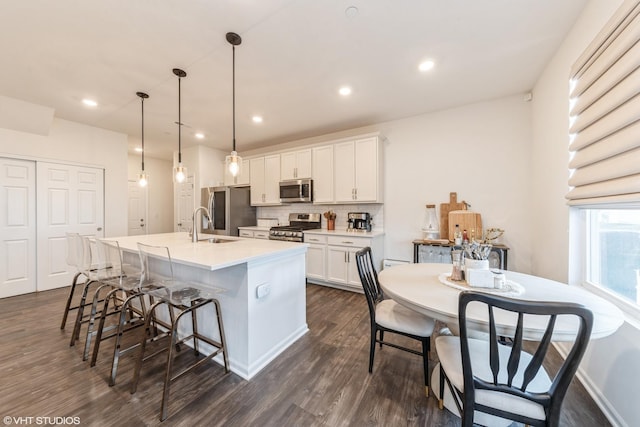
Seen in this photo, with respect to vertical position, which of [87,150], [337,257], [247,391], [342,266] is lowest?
[247,391]

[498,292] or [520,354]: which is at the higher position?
[498,292]

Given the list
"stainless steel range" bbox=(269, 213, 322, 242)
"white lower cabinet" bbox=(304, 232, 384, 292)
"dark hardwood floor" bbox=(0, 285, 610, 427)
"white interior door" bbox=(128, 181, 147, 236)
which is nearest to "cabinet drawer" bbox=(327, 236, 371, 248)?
"white lower cabinet" bbox=(304, 232, 384, 292)

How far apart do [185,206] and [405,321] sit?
213 inches

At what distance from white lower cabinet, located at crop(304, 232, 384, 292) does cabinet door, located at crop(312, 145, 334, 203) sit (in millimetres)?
704

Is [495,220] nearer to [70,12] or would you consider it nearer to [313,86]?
[313,86]

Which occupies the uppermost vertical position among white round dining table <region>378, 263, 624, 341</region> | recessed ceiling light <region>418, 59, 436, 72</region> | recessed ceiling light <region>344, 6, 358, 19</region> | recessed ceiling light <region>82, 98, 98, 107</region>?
recessed ceiling light <region>418, 59, 436, 72</region>

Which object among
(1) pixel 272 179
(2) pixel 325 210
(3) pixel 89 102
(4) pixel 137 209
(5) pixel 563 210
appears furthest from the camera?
(4) pixel 137 209

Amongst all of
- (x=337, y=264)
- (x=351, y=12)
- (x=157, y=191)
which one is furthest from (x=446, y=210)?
(x=157, y=191)

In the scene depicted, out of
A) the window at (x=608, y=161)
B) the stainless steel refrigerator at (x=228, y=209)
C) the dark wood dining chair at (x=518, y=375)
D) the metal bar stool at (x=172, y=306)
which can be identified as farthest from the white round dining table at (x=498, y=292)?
the stainless steel refrigerator at (x=228, y=209)

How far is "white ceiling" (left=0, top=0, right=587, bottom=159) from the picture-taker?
1.79m

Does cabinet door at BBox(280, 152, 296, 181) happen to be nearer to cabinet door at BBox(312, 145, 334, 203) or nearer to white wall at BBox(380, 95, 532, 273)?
cabinet door at BBox(312, 145, 334, 203)

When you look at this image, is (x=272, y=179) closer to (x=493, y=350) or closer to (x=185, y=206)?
(x=185, y=206)

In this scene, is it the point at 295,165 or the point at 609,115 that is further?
the point at 295,165

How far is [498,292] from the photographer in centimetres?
147
